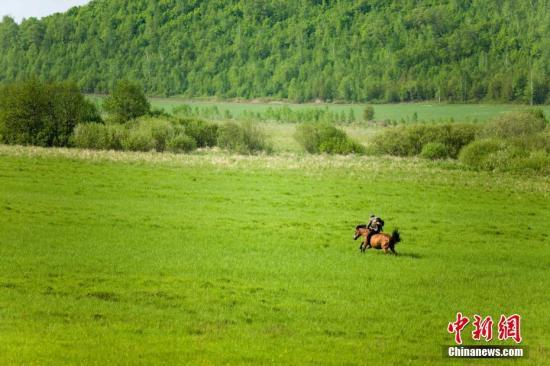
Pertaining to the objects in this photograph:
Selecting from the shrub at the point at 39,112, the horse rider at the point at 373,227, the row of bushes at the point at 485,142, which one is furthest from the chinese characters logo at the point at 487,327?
the shrub at the point at 39,112

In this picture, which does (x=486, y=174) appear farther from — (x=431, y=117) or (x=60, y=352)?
(x=60, y=352)

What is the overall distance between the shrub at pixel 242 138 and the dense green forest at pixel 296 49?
75.1 inches

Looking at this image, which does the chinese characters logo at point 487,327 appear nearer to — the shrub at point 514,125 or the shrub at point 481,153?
the shrub at point 481,153

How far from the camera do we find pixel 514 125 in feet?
92.1

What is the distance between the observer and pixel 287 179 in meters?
24.8

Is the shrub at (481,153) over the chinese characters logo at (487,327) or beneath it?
over

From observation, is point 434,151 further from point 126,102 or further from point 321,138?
point 126,102

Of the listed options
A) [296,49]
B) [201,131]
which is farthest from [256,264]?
[296,49]

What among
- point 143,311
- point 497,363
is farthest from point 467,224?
point 143,311

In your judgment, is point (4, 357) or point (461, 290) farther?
point (461, 290)

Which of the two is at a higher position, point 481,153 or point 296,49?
point 296,49

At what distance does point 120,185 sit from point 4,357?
512 inches

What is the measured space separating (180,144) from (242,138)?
287 centimetres

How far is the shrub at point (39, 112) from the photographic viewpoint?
2884 cm
